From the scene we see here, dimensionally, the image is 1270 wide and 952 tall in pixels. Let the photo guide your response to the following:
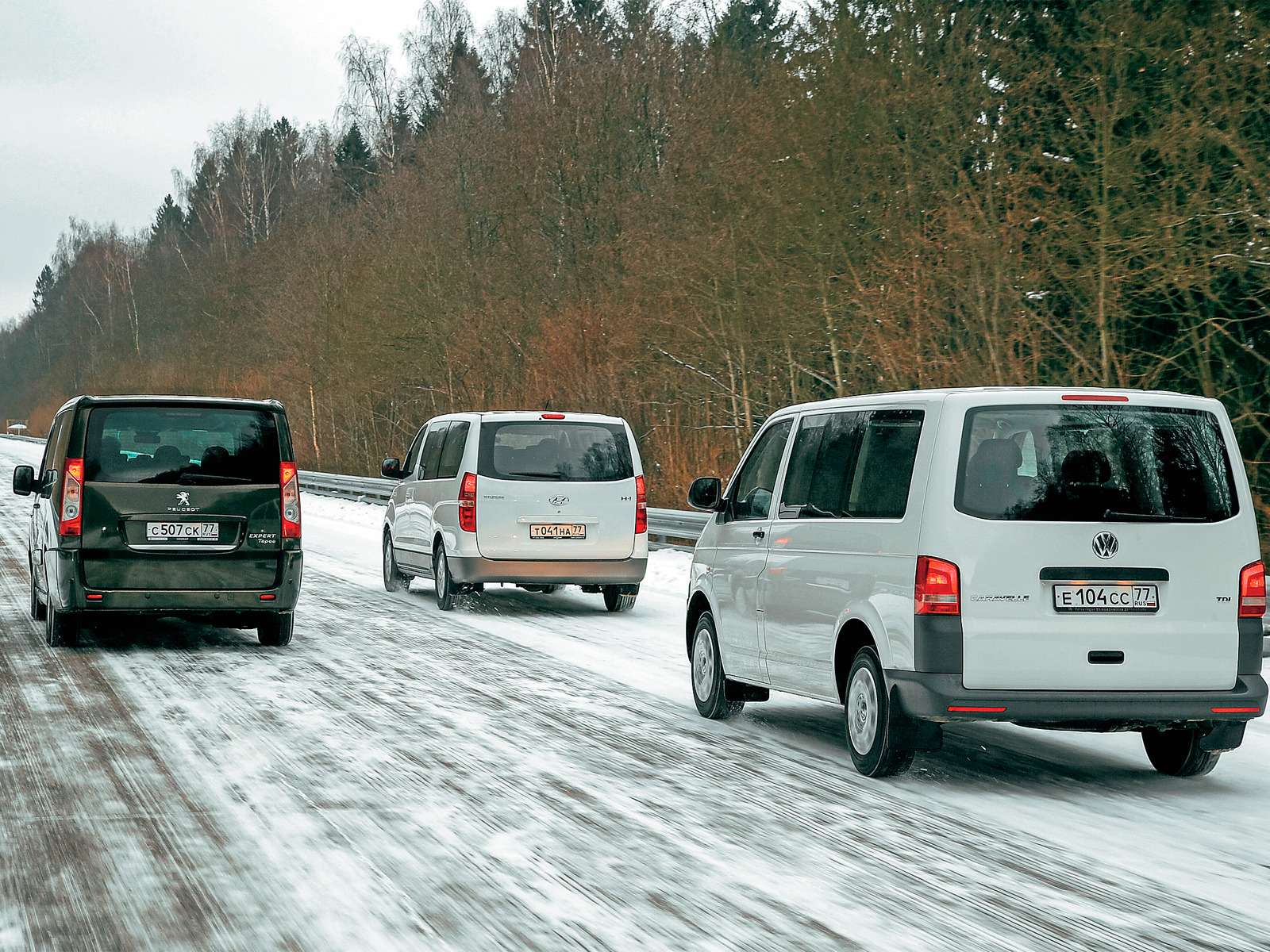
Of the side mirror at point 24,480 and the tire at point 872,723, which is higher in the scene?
the side mirror at point 24,480

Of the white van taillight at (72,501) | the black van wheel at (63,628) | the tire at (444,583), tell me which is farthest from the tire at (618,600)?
the white van taillight at (72,501)

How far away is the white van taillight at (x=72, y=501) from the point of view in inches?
490

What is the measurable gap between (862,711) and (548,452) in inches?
319

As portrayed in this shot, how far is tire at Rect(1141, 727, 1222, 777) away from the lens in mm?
8117

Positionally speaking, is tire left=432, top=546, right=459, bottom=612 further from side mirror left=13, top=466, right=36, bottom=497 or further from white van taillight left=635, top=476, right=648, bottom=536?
side mirror left=13, top=466, right=36, bottom=497

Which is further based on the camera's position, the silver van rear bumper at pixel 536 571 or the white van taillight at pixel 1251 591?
the silver van rear bumper at pixel 536 571

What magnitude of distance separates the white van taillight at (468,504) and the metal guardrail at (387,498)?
221cm

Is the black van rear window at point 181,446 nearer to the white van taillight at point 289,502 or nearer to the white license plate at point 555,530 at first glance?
the white van taillight at point 289,502

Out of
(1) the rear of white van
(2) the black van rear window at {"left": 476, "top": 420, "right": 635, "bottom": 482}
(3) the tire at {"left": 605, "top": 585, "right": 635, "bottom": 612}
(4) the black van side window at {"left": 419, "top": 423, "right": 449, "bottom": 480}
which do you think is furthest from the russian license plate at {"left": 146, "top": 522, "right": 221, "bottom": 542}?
(1) the rear of white van

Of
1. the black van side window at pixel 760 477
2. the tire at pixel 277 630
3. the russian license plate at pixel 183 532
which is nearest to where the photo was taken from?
the black van side window at pixel 760 477

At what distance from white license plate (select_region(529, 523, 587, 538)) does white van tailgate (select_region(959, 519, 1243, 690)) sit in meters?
8.54

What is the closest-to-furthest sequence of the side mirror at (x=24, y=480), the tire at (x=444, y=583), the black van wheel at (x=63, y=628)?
the black van wheel at (x=63, y=628)
the side mirror at (x=24, y=480)
the tire at (x=444, y=583)

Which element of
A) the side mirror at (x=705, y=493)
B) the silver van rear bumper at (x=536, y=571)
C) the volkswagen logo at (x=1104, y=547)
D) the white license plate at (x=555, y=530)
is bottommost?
the silver van rear bumper at (x=536, y=571)

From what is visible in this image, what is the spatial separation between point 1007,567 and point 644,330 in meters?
23.0
